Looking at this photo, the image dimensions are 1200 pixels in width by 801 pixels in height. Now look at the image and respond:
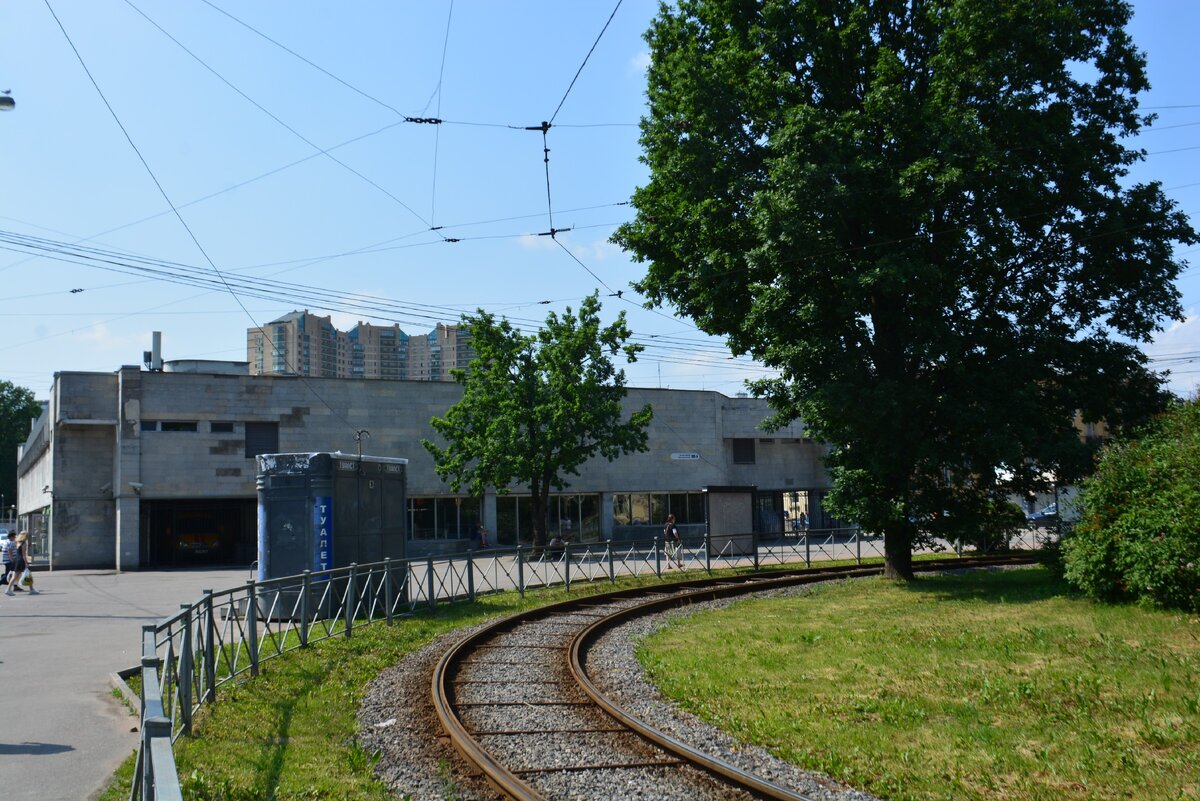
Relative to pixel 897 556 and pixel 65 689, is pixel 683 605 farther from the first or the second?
pixel 65 689

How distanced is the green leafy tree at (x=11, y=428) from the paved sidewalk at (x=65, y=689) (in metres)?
84.5

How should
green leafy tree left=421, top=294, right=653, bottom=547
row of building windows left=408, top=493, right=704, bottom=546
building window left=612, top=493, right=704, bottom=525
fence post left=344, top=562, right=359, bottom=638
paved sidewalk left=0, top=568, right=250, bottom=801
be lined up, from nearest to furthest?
1. paved sidewalk left=0, top=568, right=250, bottom=801
2. fence post left=344, top=562, right=359, bottom=638
3. green leafy tree left=421, top=294, right=653, bottom=547
4. row of building windows left=408, top=493, right=704, bottom=546
5. building window left=612, top=493, right=704, bottom=525

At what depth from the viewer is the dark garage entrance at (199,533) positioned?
132 ft

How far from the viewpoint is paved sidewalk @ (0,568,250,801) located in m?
7.55

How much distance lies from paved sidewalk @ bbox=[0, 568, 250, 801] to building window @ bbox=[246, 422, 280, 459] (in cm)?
1494

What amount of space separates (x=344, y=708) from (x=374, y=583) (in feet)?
26.3

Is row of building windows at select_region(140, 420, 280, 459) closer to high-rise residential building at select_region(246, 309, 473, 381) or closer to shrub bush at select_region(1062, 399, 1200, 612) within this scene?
shrub bush at select_region(1062, 399, 1200, 612)

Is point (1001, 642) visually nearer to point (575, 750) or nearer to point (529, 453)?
point (575, 750)

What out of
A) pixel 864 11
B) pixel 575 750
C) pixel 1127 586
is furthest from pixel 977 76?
pixel 575 750

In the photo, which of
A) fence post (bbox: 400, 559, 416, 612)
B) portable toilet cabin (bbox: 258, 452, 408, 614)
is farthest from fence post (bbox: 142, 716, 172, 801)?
fence post (bbox: 400, 559, 416, 612)

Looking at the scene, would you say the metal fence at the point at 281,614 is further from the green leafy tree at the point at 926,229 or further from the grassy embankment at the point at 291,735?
the green leafy tree at the point at 926,229

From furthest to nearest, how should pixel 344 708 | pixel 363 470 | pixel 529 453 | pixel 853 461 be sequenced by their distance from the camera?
pixel 529 453 → pixel 853 461 → pixel 363 470 → pixel 344 708

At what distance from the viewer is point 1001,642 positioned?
1305 cm

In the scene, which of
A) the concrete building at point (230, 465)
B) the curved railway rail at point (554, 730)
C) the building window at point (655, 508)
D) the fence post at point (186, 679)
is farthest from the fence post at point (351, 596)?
the building window at point (655, 508)
